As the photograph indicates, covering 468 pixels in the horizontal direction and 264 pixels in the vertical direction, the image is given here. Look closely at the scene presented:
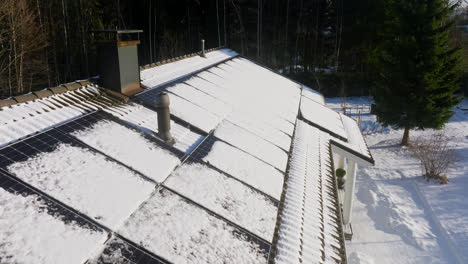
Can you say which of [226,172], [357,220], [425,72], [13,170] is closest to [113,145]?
[13,170]

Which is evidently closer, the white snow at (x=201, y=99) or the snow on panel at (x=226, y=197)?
the snow on panel at (x=226, y=197)

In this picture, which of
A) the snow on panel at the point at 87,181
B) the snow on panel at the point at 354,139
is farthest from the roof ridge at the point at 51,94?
the snow on panel at the point at 354,139

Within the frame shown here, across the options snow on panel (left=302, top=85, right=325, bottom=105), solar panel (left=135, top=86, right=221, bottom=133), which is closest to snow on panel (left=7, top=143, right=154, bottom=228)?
solar panel (left=135, top=86, right=221, bottom=133)

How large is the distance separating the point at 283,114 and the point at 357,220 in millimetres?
5088

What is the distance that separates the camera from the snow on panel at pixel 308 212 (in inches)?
169

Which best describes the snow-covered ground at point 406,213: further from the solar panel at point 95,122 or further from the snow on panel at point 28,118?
the snow on panel at point 28,118

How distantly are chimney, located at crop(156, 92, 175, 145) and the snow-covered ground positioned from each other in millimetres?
6679

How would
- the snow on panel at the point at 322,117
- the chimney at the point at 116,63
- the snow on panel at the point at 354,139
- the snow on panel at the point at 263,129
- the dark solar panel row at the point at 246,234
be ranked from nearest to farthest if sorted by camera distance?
the dark solar panel row at the point at 246,234, the chimney at the point at 116,63, the snow on panel at the point at 263,129, the snow on panel at the point at 354,139, the snow on panel at the point at 322,117

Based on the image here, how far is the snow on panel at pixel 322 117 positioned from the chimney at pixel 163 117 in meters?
5.50

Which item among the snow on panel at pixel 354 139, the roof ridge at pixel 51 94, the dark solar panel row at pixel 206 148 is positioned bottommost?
the snow on panel at pixel 354 139

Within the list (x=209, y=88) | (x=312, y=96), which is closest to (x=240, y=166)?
(x=209, y=88)

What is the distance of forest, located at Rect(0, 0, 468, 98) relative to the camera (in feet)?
73.2

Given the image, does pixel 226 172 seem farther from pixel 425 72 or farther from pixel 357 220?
pixel 425 72

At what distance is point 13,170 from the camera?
3863mm
